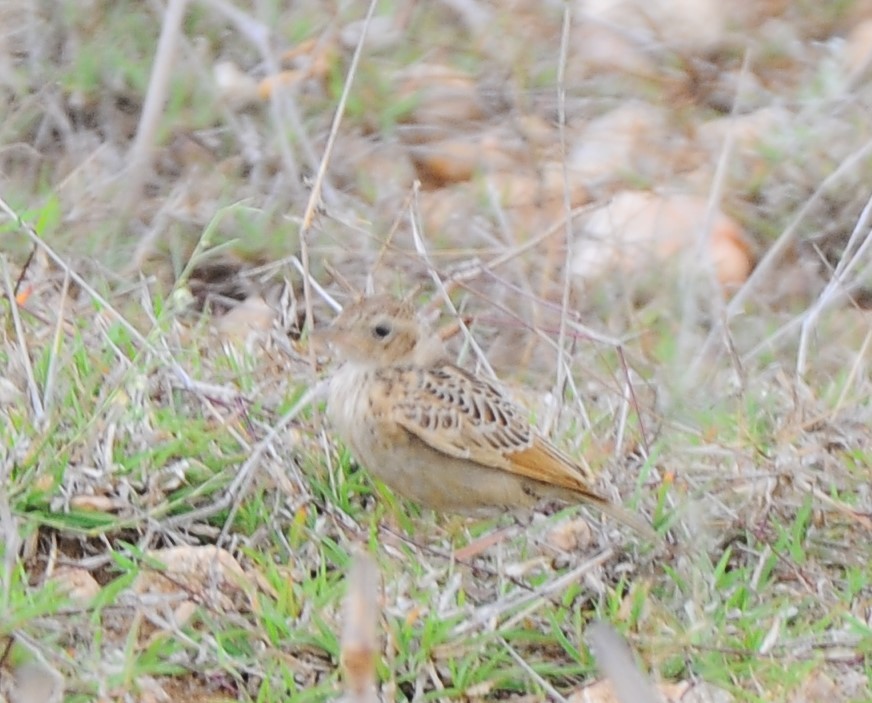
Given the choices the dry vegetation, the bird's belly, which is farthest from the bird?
the dry vegetation

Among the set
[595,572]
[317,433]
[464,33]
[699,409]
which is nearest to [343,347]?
[317,433]

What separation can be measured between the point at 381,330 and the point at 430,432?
0.41 m

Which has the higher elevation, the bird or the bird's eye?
the bird's eye

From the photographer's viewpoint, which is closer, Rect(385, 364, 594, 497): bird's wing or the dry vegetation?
the dry vegetation

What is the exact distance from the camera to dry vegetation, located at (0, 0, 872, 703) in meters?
3.73

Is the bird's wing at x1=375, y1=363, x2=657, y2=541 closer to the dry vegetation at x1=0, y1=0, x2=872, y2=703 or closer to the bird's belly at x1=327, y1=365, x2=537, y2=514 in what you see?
the bird's belly at x1=327, y1=365, x2=537, y2=514

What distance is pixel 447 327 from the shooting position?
5340 millimetres

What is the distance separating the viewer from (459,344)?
6004 millimetres

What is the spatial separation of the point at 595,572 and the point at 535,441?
44 centimetres

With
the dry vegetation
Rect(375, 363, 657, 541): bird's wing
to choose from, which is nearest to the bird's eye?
Rect(375, 363, 657, 541): bird's wing

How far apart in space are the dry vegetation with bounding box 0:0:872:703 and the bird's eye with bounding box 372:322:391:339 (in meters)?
0.32

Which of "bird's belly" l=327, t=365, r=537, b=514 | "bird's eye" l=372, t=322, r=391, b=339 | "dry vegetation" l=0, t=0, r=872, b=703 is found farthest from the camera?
"bird's eye" l=372, t=322, r=391, b=339

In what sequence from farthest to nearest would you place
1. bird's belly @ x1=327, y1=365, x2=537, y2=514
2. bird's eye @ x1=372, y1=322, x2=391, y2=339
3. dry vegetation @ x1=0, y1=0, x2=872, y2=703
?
bird's eye @ x1=372, y1=322, x2=391, y2=339, bird's belly @ x1=327, y1=365, x2=537, y2=514, dry vegetation @ x1=0, y1=0, x2=872, y2=703

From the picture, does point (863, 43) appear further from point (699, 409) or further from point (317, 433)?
point (317, 433)
